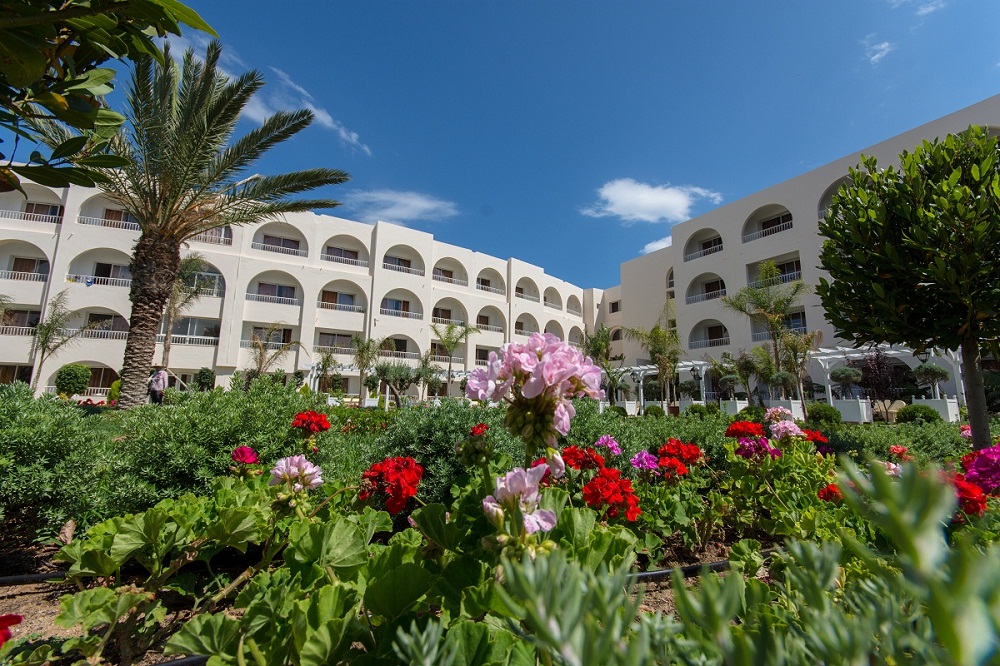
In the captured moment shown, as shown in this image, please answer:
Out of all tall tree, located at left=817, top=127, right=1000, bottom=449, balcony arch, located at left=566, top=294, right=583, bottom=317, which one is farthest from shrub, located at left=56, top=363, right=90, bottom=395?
balcony arch, located at left=566, top=294, right=583, bottom=317

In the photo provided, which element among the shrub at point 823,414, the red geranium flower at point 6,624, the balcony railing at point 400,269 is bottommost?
the shrub at point 823,414

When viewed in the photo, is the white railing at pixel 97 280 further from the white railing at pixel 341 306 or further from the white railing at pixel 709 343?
the white railing at pixel 709 343

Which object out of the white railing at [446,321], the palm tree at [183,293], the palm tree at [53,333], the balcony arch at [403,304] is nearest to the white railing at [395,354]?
the balcony arch at [403,304]

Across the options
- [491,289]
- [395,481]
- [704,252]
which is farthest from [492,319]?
[395,481]

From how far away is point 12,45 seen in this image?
1.07m

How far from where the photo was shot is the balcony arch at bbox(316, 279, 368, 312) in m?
27.9

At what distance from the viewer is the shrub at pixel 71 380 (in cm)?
1947

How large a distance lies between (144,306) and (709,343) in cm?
2757

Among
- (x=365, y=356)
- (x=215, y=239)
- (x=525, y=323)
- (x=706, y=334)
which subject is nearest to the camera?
(x=365, y=356)

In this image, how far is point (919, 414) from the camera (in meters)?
12.7

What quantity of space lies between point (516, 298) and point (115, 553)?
3234 centimetres

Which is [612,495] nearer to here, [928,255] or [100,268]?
[928,255]

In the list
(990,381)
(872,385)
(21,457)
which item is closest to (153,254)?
(21,457)

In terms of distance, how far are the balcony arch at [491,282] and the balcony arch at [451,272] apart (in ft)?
3.88
